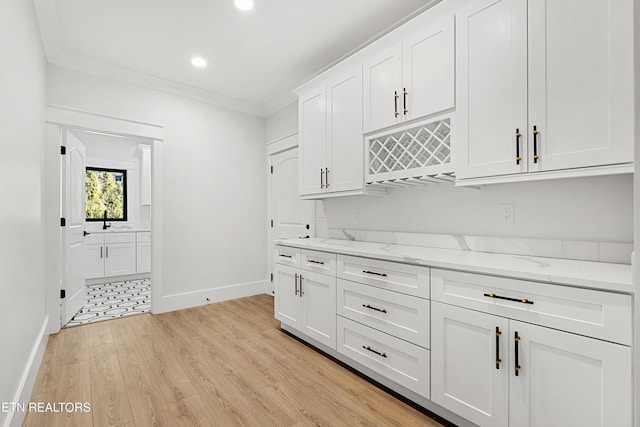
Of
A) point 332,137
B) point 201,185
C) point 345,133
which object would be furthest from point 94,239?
point 345,133

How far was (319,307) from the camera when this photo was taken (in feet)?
8.32

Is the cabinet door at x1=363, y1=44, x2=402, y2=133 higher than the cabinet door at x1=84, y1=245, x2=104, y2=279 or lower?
higher

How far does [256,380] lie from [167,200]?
2.46 metres

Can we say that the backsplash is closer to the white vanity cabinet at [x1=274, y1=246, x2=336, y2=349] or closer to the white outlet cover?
the white outlet cover

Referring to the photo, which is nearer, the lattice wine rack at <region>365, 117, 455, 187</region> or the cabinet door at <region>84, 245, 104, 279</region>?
the lattice wine rack at <region>365, 117, 455, 187</region>

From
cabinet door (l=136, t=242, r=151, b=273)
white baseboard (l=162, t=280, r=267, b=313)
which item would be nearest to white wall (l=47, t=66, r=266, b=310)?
white baseboard (l=162, t=280, r=267, b=313)

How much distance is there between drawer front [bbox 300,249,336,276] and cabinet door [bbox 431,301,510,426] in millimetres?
900

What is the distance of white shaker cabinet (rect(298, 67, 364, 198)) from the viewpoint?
2576 millimetres

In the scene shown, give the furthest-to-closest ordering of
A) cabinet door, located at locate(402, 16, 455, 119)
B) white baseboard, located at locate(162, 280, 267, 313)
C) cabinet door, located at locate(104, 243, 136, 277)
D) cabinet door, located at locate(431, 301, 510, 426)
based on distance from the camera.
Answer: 1. cabinet door, located at locate(104, 243, 136, 277)
2. white baseboard, located at locate(162, 280, 267, 313)
3. cabinet door, located at locate(402, 16, 455, 119)
4. cabinet door, located at locate(431, 301, 510, 426)

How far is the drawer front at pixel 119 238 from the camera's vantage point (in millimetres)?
5105

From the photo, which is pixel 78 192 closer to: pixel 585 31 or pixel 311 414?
pixel 311 414

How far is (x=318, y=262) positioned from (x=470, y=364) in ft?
4.35

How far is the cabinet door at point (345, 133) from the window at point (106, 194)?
4.84 m

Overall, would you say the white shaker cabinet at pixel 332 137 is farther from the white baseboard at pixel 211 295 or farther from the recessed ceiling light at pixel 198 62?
the white baseboard at pixel 211 295
